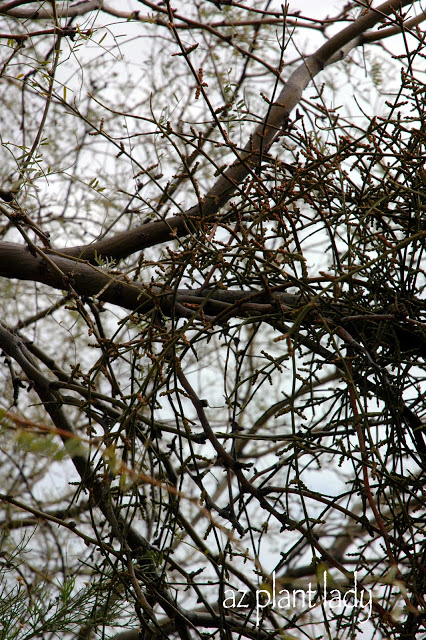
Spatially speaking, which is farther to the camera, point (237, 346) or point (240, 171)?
point (240, 171)

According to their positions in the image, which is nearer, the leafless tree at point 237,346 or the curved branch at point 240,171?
the leafless tree at point 237,346

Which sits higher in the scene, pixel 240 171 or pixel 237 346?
pixel 240 171

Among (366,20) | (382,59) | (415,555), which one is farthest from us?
(382,59)

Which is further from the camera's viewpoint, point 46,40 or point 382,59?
point 46,40

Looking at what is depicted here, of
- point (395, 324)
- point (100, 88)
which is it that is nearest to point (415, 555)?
point (395, 324)

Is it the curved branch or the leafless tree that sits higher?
the curved branch

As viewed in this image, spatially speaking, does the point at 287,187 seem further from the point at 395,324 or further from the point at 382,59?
the point at 382,59

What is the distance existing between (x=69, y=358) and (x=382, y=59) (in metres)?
1.13

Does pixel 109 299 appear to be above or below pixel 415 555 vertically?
above

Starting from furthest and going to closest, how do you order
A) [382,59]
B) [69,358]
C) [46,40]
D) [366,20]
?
[69,358] → [46,40] → [382,59] → [366,20]

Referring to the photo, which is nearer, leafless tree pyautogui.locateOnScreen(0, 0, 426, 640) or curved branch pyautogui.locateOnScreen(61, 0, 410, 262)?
leafless tree pyautogui.locateOnScreen(0, 0, 426, 640)

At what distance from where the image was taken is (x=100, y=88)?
1.78 meters

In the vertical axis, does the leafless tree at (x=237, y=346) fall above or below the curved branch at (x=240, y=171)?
below

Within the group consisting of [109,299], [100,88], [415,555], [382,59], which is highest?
[100,88]
